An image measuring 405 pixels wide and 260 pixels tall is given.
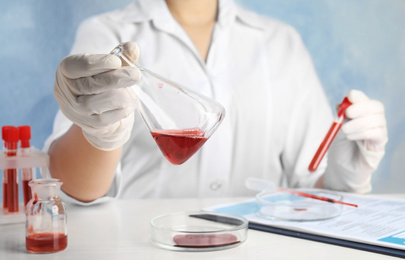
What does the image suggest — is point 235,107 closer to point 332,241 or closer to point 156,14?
point 156,14

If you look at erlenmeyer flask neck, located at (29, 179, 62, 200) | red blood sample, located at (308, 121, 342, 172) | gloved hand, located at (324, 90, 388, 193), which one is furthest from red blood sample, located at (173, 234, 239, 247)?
gloved hand, located at (324, 90, 388, 193)

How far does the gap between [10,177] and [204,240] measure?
43 cm

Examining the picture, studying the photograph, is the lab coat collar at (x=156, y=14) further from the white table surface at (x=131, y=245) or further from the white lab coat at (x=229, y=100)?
the white table surface at (x=131, y=245)

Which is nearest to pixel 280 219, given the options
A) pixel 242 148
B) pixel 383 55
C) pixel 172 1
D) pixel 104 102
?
pixel 104 102

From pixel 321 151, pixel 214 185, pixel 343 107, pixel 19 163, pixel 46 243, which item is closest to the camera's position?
pixel 46 243

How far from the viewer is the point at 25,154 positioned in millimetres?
1007

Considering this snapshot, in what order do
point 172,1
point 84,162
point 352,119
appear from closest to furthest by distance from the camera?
1. point 84,162
2. point 352,119
3. point 172,1

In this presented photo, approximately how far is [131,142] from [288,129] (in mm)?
512

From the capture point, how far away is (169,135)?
0.80 metres

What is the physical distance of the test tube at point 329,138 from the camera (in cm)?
108

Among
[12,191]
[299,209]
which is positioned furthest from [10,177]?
[299,209]

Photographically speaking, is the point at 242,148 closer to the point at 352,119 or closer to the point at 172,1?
the point at 352,119

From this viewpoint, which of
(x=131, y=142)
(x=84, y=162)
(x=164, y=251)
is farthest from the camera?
(x=131, y=142)

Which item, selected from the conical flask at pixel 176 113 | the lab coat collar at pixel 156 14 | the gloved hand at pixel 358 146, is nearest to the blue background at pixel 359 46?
the lab coat collar at pixel 156 14
